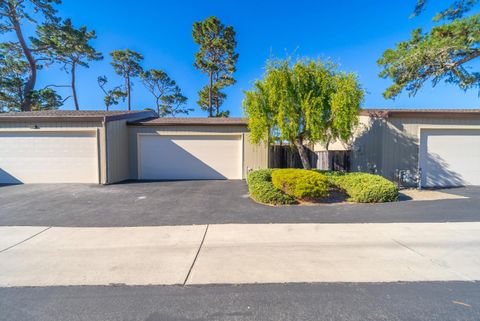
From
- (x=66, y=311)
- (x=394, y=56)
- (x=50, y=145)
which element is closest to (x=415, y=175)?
(x=394, y=56)

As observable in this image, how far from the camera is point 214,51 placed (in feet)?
63.5

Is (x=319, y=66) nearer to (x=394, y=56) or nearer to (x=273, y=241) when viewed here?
(x=394, y=56)

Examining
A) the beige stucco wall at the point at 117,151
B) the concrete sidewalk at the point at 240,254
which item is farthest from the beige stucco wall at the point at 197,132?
the concrete sidewalk at the point at 240,254

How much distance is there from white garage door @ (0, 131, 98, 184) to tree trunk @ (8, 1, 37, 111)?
42.7ft

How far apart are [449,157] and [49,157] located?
18.7 m

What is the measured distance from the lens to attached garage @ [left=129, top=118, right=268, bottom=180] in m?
11.2

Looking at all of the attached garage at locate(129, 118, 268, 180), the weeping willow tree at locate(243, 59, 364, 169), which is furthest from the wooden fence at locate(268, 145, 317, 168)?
the weeping willow tree at locate(243, 59, 364, 169)

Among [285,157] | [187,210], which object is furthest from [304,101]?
[187,210]

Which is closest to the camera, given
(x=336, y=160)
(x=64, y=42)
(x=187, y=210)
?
(x=187, y=210)

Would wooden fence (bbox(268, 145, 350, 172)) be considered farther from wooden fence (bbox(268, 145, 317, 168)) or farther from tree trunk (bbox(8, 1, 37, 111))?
tree trunk (bbox(8, 1, 37, 111))

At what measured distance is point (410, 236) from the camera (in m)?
4.14

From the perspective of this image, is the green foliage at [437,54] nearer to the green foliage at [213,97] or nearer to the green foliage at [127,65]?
the green foliage at [213,97]

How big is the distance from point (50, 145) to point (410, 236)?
46.0 ft

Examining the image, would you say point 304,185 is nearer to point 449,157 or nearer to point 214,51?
point 449,157
